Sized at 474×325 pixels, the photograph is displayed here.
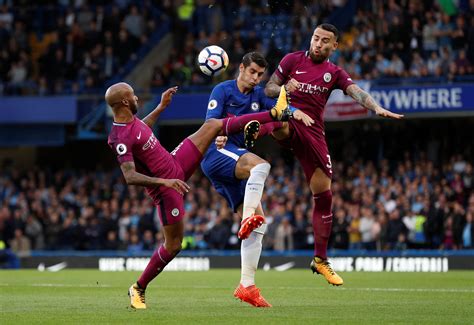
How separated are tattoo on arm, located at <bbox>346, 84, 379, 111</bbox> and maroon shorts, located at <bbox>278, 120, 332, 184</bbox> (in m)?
0.66

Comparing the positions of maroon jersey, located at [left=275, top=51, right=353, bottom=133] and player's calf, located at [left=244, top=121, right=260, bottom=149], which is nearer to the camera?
player's calf, located at [left=244, top=121, right=260, bottom=149]

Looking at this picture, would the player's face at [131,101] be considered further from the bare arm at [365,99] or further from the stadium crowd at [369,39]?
the stadium crowd at [369,39]

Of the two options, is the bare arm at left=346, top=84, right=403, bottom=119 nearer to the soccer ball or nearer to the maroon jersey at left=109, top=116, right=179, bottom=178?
the soccer ball

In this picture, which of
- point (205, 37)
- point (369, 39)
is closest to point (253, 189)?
point (369, 39)

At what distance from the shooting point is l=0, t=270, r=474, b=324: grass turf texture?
398 inches

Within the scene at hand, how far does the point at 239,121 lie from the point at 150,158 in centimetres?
100

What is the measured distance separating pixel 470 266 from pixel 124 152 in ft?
44.0

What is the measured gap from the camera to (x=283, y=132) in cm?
1256

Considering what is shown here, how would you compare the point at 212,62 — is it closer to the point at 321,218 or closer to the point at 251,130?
the point at 251,130

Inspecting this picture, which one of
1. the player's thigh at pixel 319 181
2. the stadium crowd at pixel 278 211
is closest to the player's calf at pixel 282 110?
the player's thigh at pixel 319 181

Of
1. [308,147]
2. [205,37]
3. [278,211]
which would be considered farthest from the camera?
[205,37]

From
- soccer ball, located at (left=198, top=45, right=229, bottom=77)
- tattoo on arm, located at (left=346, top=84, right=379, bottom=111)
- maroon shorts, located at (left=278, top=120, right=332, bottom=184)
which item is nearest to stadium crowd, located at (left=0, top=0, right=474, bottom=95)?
soccer ball, located at (left=198, top=45, right=229, bottom=77)

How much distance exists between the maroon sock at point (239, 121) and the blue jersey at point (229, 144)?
0.55 m

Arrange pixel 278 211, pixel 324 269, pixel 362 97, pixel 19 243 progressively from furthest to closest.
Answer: pixel 19 243
pixel 278 211
pixel 324 269
pixel 362 97
